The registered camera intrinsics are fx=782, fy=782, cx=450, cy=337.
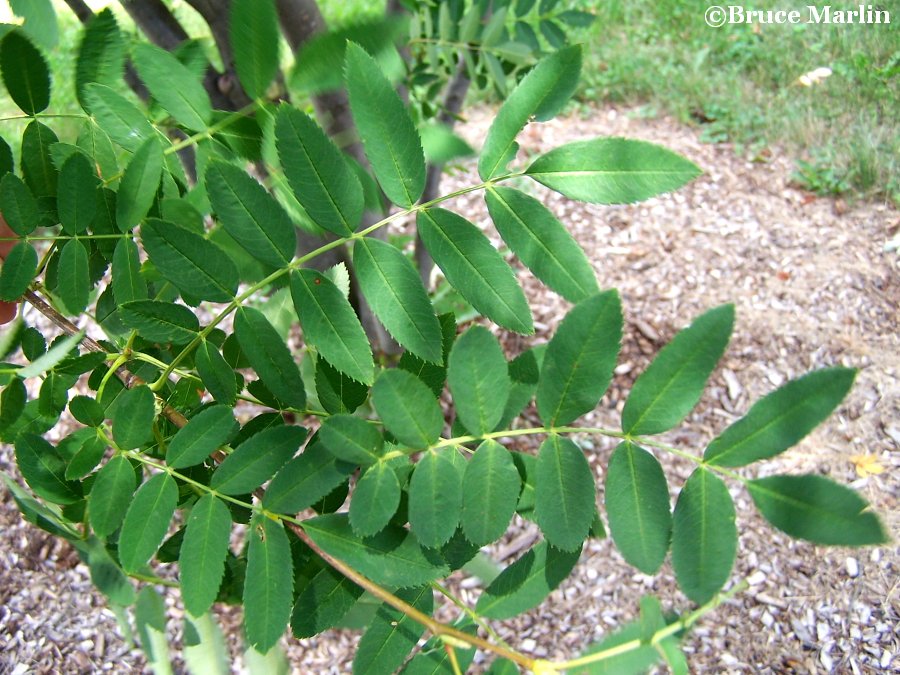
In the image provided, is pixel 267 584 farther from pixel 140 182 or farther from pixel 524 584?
pixel 140 182

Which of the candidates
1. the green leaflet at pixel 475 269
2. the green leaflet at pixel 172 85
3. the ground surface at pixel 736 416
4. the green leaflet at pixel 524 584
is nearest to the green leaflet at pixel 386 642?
the green leaflet at pixel 524 584

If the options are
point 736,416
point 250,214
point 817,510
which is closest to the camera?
point 817,510

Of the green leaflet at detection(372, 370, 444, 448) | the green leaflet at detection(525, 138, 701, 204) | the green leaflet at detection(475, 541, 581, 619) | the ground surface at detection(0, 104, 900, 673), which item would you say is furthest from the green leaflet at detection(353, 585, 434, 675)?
the ground surface at detection(0, 104, 900, 673)

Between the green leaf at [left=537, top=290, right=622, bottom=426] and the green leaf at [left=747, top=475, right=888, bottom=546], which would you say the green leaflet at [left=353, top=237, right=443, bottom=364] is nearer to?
the green leaf at [left=537, top=290, right=622, bottom=426]

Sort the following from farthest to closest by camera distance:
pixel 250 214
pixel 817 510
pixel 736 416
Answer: pixel 736 416 < pixel 250 214 < pixel 817 510

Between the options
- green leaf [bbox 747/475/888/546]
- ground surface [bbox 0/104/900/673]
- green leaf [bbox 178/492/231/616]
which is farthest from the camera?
ground surface [bbox 0/104/900/673]

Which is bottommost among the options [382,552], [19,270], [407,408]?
[382,552]

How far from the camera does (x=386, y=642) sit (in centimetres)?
71

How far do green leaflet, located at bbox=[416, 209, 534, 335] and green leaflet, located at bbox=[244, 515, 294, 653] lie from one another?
27 cm

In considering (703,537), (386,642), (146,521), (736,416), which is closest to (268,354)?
(146,521)

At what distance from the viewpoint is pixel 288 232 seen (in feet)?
2.32

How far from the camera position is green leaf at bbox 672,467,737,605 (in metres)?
0.59

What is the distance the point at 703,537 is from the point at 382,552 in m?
0.26

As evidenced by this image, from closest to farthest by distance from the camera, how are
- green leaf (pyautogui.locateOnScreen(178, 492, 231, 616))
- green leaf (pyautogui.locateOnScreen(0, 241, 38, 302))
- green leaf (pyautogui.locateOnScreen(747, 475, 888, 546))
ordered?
green leaf (pyautogui.locateOnScreen(747, 475, 888, 546)) → green leaf (pyautogui.locateOnScreen(178, 492, 231, 616)) → green leaf (pyautogui.locateOnScreen(0, 241, 38, 302))
